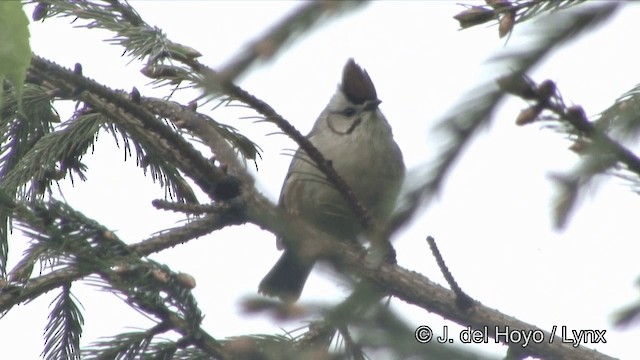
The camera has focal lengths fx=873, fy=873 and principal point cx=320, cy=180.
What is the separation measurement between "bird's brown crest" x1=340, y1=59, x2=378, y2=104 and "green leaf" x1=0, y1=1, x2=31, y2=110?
3.88 meters

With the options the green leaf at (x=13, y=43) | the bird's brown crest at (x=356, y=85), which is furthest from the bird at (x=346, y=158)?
the green leaf at (x=13, y=43)

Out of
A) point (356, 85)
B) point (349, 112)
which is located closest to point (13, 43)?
point (356, 85)

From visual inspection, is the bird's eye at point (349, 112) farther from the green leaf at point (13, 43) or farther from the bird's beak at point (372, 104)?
the green leaf at point (13, 43)

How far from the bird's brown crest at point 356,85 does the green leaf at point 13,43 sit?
3878 millimetres

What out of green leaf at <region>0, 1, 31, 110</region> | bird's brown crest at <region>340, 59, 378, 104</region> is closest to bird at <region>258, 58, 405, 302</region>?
bird's brown crest at <region>340, 59, 378, 104</region>

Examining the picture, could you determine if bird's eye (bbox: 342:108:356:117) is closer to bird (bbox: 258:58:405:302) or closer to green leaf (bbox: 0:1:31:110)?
bird (bbox: 258:58:405:302)

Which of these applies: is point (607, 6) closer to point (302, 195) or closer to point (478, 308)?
point (478, 308)

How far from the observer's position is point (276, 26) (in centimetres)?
98

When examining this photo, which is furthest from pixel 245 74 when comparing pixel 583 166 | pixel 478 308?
pixel 478 308

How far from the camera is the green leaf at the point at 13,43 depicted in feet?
4.09

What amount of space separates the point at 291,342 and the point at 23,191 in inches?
54.7

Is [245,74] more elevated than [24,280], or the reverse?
[24,280]

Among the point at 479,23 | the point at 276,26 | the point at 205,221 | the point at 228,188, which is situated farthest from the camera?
the point at 205,221

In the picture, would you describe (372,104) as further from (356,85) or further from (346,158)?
(346,158)
